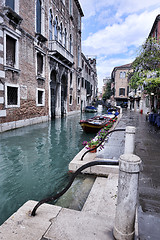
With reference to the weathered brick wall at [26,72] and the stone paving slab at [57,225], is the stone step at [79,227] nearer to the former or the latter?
the stone paving slab at [57,225]

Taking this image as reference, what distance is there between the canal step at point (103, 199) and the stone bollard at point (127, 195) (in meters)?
0.68

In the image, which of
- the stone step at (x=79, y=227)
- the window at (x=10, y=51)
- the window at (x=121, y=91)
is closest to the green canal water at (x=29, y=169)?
the stone step at (x=79, y=227)

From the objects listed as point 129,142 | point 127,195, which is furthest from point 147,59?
point 127,195

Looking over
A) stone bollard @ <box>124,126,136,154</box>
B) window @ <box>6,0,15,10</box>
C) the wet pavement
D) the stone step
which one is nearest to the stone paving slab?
the stone step

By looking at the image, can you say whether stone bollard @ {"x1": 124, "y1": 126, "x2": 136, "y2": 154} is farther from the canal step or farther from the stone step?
the stone step

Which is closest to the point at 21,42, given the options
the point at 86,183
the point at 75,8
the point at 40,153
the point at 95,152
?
the point at 40,153

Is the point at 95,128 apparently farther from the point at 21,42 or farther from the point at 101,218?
the point at 101,218

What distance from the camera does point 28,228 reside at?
1.91 meters

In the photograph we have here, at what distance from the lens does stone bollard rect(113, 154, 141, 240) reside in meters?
1.45

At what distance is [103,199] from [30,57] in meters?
12.5

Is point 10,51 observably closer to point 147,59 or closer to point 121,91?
point 147,59

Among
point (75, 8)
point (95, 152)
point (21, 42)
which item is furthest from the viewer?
point (75, 8)

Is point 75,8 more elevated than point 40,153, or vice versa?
point 75,8

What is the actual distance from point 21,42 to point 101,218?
12.3m
